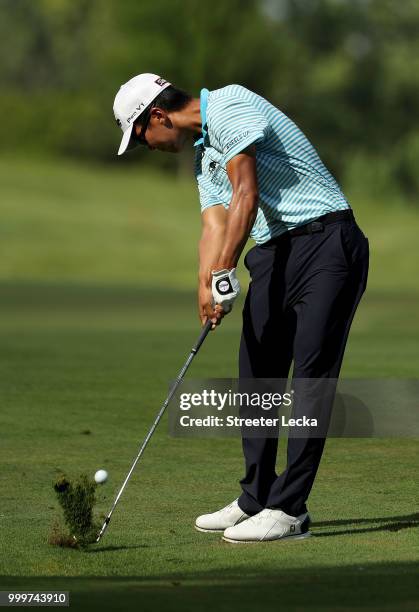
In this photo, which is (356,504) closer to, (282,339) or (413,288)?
(282,339)

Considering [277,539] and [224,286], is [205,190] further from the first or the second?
[277,539]

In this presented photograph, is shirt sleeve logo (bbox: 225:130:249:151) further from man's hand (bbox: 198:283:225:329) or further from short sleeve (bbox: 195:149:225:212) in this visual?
man's hand (bbox: 198:283:225:329)

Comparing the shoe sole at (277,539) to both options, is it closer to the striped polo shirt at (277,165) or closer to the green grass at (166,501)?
the green grass at (166,501)

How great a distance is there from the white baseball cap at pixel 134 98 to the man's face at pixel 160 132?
0.15 ft

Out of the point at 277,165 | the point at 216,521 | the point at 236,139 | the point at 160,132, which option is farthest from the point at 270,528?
the point at 160,132

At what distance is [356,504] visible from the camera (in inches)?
279

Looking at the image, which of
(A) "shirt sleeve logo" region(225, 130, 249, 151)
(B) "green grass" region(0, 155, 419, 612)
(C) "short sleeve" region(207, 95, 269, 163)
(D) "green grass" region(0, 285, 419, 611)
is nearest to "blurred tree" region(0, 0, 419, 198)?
(B) "green grass" region(0, 155, 419, 612)

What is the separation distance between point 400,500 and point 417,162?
61.2 meters

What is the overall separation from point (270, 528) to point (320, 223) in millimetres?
1403

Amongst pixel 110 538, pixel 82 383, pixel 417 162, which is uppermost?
pixel 110 538

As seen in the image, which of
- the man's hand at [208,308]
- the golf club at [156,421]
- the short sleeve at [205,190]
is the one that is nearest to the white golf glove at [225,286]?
the man's hand at [208,308]

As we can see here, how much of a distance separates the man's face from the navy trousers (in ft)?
2.12

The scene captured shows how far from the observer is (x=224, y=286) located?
620 cm

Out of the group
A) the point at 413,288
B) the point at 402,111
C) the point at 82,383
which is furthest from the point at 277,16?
the point at 82,383
